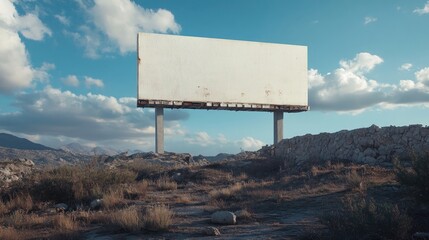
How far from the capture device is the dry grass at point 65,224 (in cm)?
877

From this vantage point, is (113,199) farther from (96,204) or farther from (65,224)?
(65,224)

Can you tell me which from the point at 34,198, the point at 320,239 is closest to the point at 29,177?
the point at 34,198

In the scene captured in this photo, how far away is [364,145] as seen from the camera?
17.8 meters

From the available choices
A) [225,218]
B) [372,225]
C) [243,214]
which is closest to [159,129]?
[243,214]

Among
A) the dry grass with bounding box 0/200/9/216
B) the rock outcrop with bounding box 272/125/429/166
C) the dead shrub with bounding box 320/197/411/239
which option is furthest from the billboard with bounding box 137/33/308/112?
the dead shrub with bounding box 320/197/411/239

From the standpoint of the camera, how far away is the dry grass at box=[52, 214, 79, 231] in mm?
8766

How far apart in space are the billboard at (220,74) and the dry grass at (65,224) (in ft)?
56.8

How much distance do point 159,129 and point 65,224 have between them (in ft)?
62.0

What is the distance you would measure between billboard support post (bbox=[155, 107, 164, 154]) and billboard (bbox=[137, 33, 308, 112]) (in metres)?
0.60

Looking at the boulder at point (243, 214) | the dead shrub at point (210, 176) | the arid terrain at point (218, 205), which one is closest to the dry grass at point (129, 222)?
the arid terrain at point (218, 205)

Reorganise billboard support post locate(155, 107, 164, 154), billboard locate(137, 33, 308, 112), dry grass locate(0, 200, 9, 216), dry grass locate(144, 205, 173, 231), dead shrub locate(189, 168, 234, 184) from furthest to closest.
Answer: billboard support post locate(155, 107, 164, 154) < billboard locate(137, 33, 308, 112) < dead shrub locate(189, 168, 234, 184) < dry grass locate(0, 200, 9, 216) < dry grass locate(144, 205, 173, 231)

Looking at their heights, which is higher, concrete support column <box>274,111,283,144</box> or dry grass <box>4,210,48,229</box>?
concrete support column <box>274,111,283,144</box>

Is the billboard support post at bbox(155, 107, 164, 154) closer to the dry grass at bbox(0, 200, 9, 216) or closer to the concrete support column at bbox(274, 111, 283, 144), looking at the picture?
the concrete support column at bbox(274, 111, 283, 144)

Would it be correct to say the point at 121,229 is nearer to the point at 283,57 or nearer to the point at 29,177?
the point at 29,177
